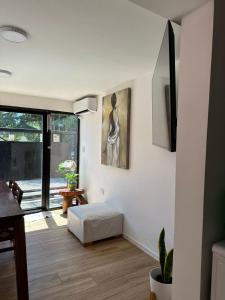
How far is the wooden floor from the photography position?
201 cm

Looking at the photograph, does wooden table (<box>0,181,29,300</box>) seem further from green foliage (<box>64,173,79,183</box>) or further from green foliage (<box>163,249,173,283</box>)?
green foliage (<box>64,173,79,183</box>)

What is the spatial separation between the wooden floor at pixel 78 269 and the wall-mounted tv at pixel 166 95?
142 centimetres

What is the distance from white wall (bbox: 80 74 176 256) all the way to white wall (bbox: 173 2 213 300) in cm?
115

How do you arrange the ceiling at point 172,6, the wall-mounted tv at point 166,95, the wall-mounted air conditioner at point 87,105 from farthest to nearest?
the wall-mounted air conditioner at point 87,105, the wall-mounted tv at point 166,95, the ceiling at point 172,6

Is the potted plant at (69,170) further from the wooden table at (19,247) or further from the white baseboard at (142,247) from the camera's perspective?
the wooden table at (19,247)

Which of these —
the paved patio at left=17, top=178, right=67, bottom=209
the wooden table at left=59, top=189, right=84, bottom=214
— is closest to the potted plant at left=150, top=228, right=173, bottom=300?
the wooden table at left=59, top=189, right=84, bottom=214

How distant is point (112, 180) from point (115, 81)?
60.3 inches

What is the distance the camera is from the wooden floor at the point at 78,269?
2.01 meters

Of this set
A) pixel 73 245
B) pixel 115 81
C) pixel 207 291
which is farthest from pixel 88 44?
pixel 73 245

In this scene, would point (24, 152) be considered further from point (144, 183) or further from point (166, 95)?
point (166, 95)

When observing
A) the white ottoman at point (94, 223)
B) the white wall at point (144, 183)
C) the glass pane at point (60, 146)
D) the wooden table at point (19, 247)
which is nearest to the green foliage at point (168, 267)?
the white wall at point (144, 183)

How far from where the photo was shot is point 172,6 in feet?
3.83

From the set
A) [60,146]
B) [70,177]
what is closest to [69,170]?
[70,177]

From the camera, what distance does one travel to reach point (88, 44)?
193 cm
